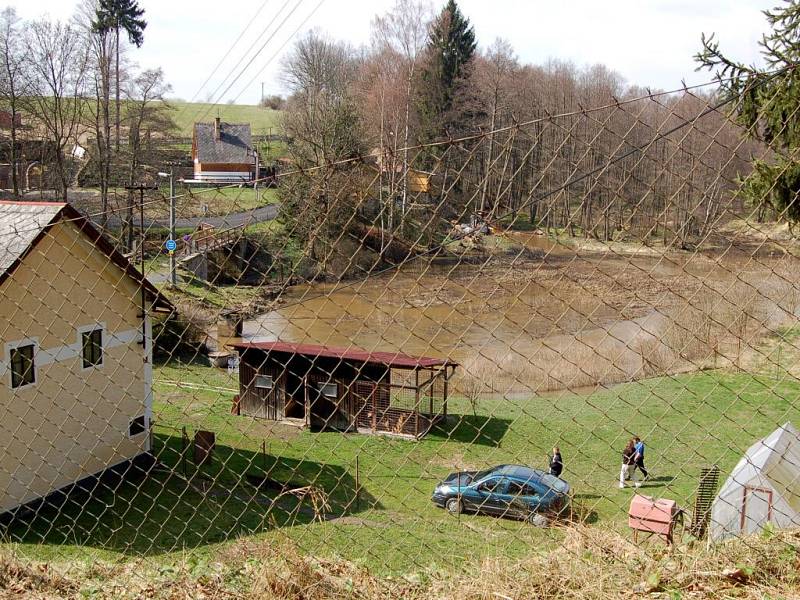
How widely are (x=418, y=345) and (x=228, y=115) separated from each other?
2117 inches

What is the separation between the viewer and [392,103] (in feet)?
107

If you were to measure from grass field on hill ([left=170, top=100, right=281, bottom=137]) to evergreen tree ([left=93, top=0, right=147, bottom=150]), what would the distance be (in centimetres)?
1757

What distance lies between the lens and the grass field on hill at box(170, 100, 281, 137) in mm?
60000

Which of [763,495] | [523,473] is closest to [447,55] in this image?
[523,473]

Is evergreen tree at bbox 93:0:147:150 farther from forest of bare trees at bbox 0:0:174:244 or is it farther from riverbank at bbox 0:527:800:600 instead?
riverbank at bbox 0:527:800:600

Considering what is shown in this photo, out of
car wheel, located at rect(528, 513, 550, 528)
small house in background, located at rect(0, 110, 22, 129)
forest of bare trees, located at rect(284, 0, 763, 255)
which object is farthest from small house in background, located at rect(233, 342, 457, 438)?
small house in background, located at rect(0, 110, 22, 129)

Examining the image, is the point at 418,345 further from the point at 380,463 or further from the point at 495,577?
the point at 495,577

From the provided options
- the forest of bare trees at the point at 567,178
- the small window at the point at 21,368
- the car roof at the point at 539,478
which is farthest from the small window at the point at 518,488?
the small window at the point at 21,368

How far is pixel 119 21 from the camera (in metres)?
34.4

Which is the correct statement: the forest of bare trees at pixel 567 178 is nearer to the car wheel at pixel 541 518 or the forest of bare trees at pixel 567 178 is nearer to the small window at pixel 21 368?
the car wheel at pixel 541 518

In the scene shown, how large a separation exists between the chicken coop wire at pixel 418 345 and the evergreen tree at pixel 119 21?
58.2 ft

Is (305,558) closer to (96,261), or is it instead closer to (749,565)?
(749,565)

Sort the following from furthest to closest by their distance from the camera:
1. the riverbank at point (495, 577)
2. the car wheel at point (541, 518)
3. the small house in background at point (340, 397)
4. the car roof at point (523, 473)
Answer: the small house in background at point (340, 397)
the car roof at point (523, 473)
the car wheel at point (541, 518)
the riverbank at point (495, 577)

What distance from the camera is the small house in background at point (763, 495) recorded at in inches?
162
